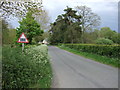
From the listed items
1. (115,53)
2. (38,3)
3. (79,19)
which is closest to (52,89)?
(38,3)

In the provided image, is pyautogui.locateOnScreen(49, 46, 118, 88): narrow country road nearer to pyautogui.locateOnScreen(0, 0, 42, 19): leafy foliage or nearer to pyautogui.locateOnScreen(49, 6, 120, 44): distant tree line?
pyautogui.locateOnScreen(0, 0, 42, 19): leafy foliage

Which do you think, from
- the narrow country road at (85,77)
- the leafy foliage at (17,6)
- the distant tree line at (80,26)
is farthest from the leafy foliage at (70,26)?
the leafy foliage at (17,6)

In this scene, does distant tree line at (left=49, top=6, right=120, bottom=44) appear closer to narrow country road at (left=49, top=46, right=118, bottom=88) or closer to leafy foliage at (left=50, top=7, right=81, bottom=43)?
leafy foliage at (left=50, top=7, right=81, bottom=43)

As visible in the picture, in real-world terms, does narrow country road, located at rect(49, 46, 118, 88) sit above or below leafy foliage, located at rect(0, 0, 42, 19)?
below

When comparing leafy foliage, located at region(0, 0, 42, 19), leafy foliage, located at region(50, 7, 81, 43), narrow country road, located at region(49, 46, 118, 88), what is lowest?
narrow country road, located at region(49, 46, 118, 88)

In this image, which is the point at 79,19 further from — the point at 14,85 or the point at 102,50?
the point at 14,85

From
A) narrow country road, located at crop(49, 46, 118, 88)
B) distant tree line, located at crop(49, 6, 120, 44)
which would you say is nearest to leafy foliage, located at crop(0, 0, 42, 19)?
narrow country road, located at crop(49, 46, 118, 88)

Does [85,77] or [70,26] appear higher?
[70,26]

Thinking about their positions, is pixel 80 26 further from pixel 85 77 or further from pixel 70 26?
pixel 85 77

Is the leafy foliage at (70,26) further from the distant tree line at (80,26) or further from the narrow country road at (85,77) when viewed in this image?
the narrow country road at (85,77)

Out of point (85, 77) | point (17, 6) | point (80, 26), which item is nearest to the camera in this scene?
point (17, 6)

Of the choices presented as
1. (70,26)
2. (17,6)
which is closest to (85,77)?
(17,6)

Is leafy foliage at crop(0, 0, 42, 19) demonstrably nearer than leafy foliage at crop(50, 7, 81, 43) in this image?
Yes

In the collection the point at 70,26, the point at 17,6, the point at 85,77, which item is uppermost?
the point at 70,26
